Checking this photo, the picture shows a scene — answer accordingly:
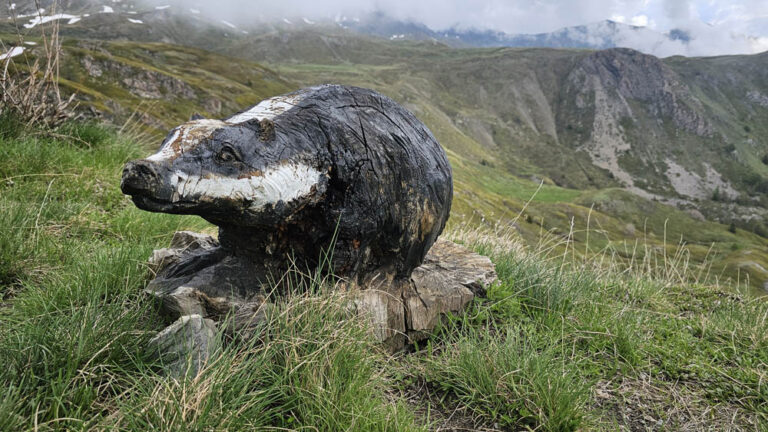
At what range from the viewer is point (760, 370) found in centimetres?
428

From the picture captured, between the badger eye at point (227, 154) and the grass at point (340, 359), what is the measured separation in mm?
1239

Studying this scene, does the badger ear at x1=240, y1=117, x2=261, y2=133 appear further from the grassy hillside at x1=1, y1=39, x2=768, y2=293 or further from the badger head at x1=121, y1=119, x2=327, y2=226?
the grassy hillside at x1=1, y1=39, x2=768, y2=293

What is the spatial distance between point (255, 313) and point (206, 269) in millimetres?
944

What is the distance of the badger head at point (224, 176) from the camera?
115 inches

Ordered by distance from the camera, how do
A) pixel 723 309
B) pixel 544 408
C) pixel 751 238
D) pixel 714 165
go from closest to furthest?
pixel 544 408 → pixel 723 309 → pixel 751 238 → pixel 714 165

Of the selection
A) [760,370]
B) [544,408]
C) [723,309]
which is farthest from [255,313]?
[723,309]

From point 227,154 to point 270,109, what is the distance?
913mm

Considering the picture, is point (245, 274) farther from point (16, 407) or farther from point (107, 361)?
point (16, 407)

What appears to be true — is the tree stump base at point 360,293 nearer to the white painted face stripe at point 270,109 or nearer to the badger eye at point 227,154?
the badger eye at point 227,154

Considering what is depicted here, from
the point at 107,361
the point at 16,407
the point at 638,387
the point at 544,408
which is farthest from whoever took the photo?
the point at 638,387

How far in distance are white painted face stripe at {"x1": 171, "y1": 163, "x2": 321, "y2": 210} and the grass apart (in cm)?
87

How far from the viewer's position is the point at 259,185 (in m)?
3.28

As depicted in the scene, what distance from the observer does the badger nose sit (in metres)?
2.76

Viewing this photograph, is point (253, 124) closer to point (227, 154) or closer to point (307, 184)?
point (227, 154)
